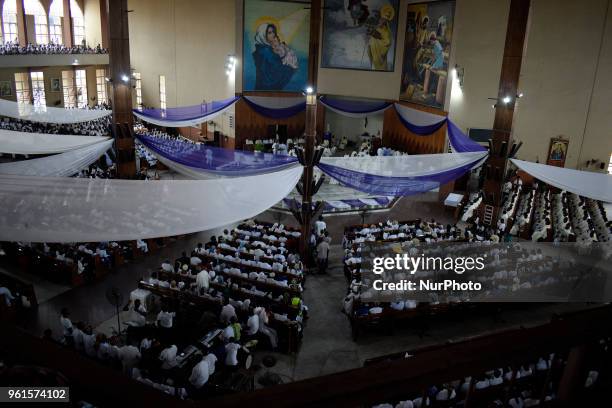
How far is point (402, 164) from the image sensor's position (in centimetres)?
1118

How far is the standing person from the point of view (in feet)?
43.9

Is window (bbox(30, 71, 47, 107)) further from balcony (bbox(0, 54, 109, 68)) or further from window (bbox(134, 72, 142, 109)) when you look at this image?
window (bbox(134, 72, 142, 109))

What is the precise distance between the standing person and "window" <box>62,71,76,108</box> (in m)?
22.6

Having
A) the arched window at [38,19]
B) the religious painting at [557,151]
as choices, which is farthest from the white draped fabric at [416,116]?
the arched window at [38,19]

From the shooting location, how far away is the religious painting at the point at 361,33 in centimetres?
2383

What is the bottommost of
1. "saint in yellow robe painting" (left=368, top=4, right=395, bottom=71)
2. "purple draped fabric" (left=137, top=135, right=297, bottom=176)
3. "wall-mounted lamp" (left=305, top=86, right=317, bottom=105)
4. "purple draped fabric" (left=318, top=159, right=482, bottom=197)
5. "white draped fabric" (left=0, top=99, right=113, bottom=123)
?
"purple draped fabric" (left=318, top=159, right=482, bottom=197)

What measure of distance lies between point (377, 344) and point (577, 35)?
16.4 meters

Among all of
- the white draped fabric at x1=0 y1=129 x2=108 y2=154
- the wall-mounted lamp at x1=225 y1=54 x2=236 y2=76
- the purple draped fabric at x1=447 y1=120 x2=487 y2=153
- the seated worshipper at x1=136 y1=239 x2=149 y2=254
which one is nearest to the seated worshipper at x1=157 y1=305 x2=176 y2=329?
the white draped fabric at x1=0 y1=129 x2=108 y2=154

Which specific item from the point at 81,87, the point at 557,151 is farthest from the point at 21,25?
the point at 557,151

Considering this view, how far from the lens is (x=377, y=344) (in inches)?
417

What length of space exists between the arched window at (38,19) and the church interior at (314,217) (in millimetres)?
251

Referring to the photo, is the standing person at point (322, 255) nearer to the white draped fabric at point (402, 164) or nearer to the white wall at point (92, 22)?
the white draped fabric at point (402, 164)

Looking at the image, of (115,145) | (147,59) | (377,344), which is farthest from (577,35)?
(147,59)

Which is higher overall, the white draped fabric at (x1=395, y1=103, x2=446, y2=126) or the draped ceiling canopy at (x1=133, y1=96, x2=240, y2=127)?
the draped ceiling canopy at (x1=133, y1=96, x2=240, y2=127)
